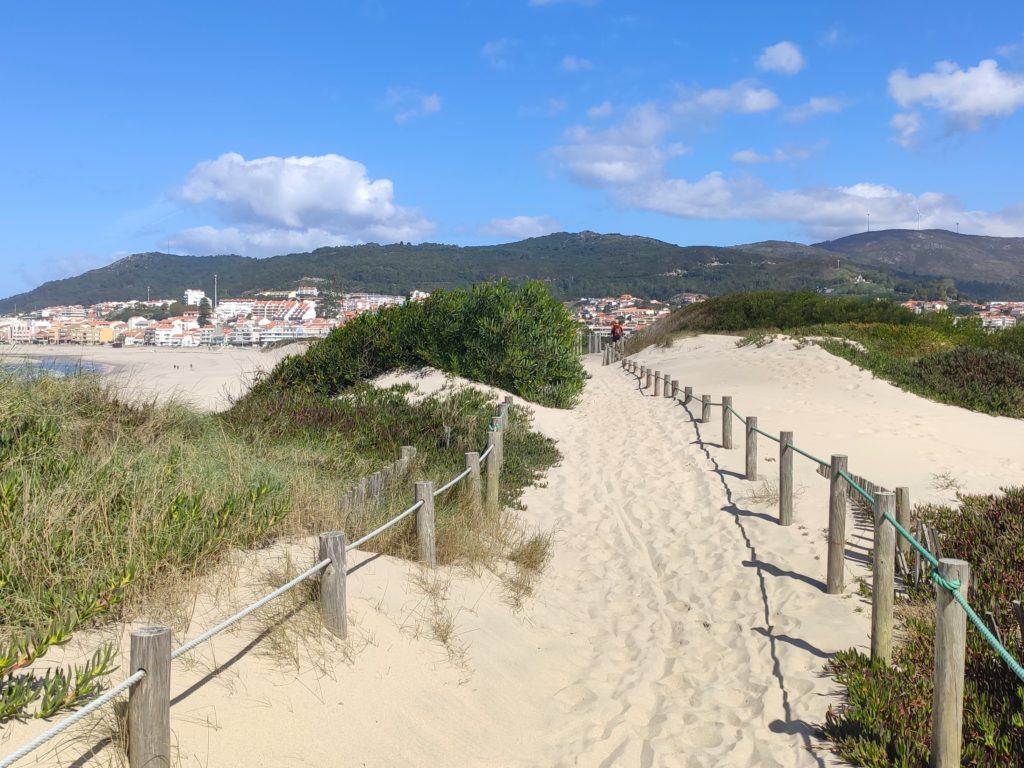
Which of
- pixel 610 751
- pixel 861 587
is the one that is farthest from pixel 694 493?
pixel 610 751

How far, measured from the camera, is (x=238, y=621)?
4438mm

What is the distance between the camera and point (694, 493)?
10.4 metres

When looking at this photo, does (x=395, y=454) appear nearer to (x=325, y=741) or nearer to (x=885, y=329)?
(x=325, y=741)

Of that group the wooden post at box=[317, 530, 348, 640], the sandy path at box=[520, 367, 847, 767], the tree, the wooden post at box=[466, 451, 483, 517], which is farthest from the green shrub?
the tree

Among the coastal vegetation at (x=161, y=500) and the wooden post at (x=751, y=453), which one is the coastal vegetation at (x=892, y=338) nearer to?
the wooden post at (x=751, y=453)

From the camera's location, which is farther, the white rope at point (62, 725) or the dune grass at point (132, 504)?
the dune grass at point (132, 504)

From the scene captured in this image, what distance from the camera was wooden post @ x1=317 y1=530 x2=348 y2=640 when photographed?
4.48 metres

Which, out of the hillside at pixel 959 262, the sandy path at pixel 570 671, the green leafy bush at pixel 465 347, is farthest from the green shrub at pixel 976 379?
the hillside at pixel 959 262

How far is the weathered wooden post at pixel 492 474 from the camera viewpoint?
8398 mm

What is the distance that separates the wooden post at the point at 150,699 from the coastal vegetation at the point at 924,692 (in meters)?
3.27

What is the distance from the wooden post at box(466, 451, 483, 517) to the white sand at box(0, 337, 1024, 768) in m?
0.97

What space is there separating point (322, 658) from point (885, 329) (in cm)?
2582

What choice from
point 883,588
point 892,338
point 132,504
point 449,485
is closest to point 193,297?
point 892,338

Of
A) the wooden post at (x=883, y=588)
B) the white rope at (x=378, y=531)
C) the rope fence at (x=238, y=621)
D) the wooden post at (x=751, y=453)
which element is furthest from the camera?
the wooden post at (x=751, y=453)
